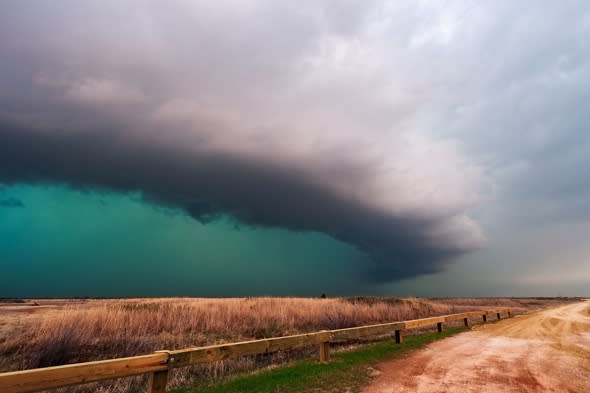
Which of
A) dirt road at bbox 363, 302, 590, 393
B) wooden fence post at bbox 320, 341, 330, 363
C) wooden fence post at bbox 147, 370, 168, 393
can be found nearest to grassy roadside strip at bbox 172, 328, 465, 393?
wooden fence post at bbox 320, 341, 330, 363

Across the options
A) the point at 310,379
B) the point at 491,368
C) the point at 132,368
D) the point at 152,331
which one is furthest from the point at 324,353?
the point at 152,331

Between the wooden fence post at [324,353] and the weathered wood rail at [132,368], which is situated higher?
the weathered wood rail at [132,368]

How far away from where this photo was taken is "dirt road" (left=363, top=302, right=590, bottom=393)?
721 cm

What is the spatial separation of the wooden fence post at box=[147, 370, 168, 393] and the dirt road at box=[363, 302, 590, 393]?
13.3ft

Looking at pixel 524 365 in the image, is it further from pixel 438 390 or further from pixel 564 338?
pixel 564 338

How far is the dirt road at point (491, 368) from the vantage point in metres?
7.21

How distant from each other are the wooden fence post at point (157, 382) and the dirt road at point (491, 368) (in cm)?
406

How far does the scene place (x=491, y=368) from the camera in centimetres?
885

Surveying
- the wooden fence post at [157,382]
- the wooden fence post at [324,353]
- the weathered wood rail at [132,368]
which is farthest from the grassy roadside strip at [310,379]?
the wooden fence post at [157,382]

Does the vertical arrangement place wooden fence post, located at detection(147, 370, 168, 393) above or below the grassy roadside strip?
above

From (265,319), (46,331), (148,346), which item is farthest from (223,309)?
(46,331)

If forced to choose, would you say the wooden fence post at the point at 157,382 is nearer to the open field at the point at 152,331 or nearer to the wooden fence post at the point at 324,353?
the open field at the point at 152,331

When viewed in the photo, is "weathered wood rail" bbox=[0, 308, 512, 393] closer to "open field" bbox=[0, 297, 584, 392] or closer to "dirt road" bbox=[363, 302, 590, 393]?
"open field" bbox=[0, 297, 584, 392]

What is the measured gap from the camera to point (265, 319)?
19062 millimetres
